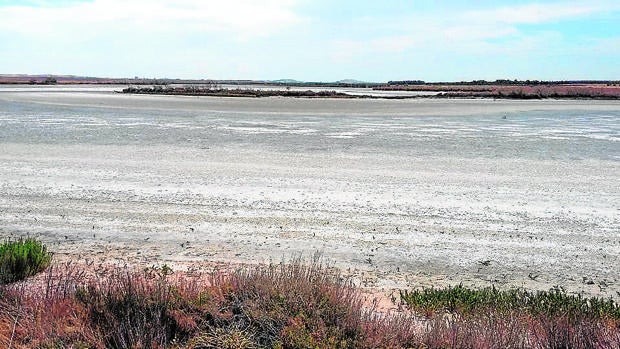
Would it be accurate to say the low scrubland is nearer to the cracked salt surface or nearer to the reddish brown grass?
the reddish brown grass

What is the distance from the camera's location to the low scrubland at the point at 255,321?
5488mm

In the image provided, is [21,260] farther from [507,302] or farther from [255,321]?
[507,302]

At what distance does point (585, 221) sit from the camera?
11.4 m

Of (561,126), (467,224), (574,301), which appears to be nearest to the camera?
(574,301)

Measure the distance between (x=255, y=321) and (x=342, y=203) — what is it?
7096 millimetres

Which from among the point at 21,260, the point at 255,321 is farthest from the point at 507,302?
the point at 21,260

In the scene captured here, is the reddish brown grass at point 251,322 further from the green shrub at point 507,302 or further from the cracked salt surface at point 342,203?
the cracked salt surface at point 342,203

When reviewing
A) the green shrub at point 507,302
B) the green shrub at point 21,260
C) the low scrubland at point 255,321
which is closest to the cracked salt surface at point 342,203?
the green shrub at point 507,302

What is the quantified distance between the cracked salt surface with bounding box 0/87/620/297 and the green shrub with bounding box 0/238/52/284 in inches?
44.1

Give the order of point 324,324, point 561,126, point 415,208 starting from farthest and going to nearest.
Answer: point 561,126 → point 415,208 → point 324,324

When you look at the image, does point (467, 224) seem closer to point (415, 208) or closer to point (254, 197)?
point (415, 208)

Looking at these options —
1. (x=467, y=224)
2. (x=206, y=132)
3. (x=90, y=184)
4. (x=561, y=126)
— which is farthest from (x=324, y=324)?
(x=561, y=126)

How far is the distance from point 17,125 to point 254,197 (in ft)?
64.7

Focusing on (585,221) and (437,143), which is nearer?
(585,221)
